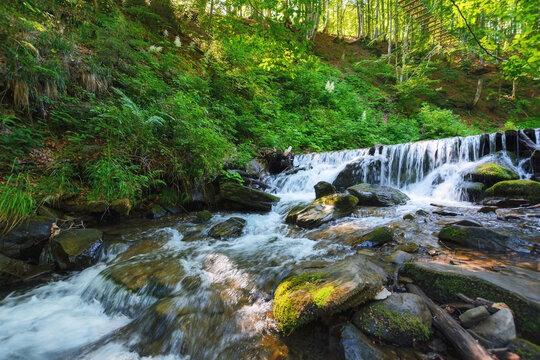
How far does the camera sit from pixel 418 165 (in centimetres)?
745

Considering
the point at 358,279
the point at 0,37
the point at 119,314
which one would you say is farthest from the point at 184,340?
the point at 0,37

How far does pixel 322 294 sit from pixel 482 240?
Result: 2.60 m

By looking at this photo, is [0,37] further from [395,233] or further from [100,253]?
[395,233]

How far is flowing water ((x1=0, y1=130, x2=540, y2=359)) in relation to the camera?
Result: 1905mm

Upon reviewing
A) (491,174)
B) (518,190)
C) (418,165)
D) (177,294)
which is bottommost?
(177,294)

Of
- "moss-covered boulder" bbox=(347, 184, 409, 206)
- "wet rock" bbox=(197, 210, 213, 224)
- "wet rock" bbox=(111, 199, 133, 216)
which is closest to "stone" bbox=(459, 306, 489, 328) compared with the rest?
"moss-covered boulder" bbox=(347, 184, 409, 206)

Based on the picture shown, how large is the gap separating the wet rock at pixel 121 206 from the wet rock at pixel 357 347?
454 centimetres

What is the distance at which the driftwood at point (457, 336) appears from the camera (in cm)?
126

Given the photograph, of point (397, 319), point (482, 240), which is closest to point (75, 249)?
point (397, 319)

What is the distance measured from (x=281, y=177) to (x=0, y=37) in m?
7.54

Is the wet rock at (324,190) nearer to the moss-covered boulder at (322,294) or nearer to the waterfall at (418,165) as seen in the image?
the waterfall at (418,165)

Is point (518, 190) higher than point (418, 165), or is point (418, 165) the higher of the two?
point (418, 165)

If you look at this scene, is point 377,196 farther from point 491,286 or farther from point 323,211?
point 491,286

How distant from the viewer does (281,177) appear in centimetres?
858
